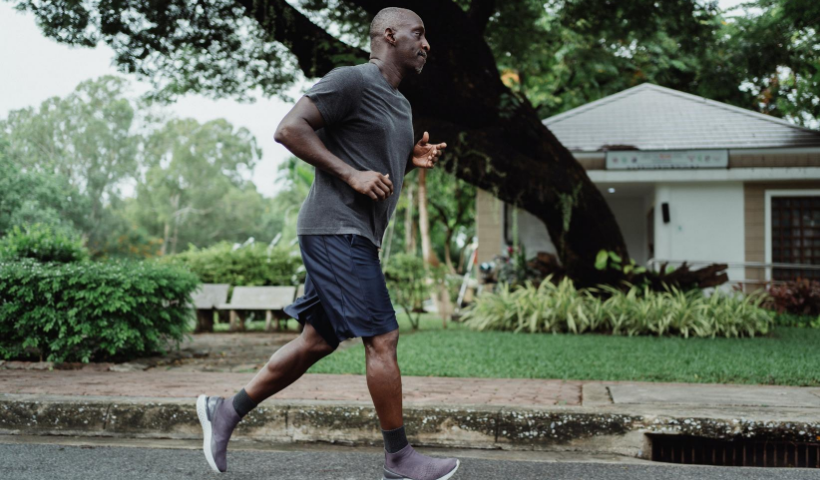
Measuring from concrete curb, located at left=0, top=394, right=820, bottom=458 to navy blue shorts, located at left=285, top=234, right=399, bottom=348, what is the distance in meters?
1.16

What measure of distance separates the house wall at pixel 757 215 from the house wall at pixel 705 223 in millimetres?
115

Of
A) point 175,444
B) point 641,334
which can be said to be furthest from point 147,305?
point 641,334

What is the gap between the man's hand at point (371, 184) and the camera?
2600 millimetres

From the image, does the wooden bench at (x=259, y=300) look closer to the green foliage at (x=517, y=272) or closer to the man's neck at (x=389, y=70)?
the green foliage at (x=517, y=272)

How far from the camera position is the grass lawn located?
550 cm

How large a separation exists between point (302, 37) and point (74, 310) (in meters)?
3.76

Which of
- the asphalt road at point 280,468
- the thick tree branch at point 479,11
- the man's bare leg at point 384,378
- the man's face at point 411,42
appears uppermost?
the thick tree branch at point 479,11

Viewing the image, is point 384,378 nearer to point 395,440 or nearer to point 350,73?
point 395,440

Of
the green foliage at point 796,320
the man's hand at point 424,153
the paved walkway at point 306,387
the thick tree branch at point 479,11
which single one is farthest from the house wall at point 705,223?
the man's hand at point 424,153

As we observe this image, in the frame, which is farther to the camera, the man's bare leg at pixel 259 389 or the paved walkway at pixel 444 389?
the paved walkway at pixel 444 389

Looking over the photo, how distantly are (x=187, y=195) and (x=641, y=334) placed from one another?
4996 cm

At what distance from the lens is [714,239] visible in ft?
43.6

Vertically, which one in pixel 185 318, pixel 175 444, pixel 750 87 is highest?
pixel 750 87

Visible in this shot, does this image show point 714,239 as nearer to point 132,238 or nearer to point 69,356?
point 69,356
